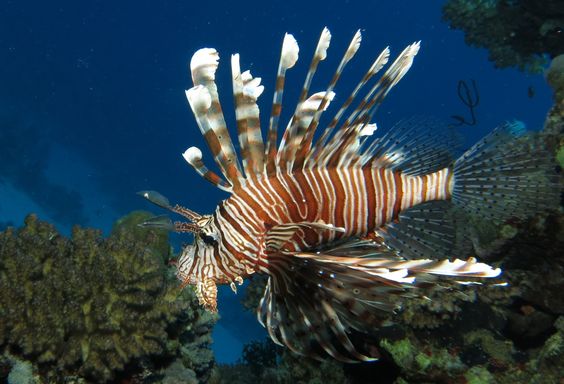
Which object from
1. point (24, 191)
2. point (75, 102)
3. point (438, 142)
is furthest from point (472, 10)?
point (75, 102)

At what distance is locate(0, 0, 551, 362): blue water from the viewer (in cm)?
3522

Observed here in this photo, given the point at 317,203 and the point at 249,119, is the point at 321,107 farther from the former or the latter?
the point at 317,203

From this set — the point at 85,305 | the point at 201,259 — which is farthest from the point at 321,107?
the point at 85,305

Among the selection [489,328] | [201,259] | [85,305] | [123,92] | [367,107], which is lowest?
[489,328]

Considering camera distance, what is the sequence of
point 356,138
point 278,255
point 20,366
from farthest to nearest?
point 356,138, point 20,366, point 278,255

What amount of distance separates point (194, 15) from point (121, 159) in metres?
24.9

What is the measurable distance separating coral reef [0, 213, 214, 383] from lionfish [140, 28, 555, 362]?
87cm

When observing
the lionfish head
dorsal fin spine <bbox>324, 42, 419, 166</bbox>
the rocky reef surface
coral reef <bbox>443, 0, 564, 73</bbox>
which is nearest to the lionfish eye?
the lionfish head

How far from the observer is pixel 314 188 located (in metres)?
2.77

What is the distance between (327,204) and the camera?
2807mm

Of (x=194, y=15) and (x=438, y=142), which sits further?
(x=194, y=15)

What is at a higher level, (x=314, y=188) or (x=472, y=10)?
(x=472, y=10)

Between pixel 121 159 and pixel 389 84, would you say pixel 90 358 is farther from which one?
pixel 121 159

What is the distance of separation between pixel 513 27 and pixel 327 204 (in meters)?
8.78
